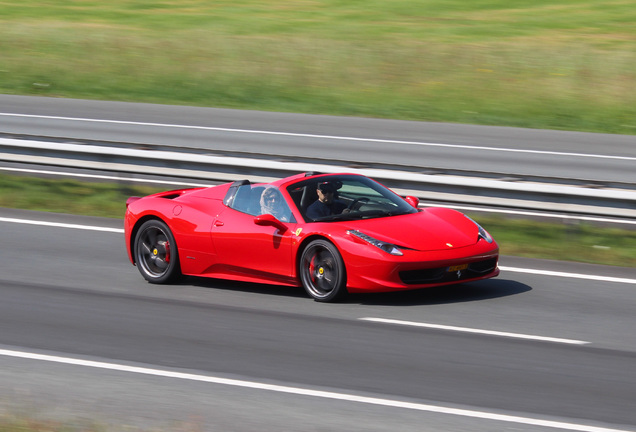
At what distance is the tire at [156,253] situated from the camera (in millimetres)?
10586

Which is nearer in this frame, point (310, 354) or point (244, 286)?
point (310, 354)

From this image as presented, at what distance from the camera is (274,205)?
1006cm

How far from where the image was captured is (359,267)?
9227mm

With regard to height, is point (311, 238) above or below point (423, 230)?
below

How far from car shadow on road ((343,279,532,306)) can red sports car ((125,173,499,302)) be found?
0.26 meters

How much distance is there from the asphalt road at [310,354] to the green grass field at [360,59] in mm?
15098

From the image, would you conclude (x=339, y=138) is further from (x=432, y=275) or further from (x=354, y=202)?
(x=432, y=275)

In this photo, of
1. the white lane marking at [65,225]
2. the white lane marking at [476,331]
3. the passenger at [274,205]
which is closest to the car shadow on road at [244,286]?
the passenger at [274,205]

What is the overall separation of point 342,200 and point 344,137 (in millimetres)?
12341

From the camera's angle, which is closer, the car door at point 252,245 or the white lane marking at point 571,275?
the car door at point 252,245

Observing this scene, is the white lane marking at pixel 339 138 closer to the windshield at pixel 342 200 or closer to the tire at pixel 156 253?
the windshield at pixel 342 200

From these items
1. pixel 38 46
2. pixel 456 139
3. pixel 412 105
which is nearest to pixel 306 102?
pixel 412 105

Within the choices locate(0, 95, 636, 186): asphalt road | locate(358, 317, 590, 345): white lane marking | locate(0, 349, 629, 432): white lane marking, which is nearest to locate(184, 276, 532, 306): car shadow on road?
locate(358, 317, 590, 345): white lane marking

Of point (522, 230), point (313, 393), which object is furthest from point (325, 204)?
point (522, 230)
